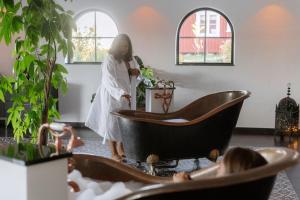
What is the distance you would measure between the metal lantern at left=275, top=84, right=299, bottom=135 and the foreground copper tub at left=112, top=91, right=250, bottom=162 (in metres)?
2.54

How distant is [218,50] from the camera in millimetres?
6875

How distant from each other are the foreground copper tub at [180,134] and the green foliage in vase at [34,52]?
3.84 feet

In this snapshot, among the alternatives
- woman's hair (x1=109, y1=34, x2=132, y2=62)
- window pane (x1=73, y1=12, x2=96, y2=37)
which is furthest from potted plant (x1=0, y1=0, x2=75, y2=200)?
window pane (x1=73, y1=12, x2=96, y2=37)

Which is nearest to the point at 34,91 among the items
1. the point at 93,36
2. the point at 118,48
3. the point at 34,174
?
the point at 34,174

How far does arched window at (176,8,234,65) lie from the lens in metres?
6.78

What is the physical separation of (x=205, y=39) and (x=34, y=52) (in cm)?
485

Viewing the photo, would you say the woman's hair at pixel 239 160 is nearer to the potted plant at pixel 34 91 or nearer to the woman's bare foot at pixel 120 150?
the potted plant at pixel 34 91

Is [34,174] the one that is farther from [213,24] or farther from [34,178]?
[213,24]

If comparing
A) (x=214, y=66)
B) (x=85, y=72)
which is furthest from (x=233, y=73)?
(x=85, y=72)

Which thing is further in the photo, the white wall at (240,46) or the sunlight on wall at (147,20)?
the sunlight on wall at (147,20)

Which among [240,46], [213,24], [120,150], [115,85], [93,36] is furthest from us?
[93,36]

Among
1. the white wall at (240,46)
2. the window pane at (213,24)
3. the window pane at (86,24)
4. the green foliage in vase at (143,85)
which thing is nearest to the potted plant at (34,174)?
the green foliage in vase at (143,85)

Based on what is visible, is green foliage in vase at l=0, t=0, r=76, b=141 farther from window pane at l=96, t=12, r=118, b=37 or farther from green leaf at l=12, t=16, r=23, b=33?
window pane at l=96, t=12, r=118, b=37

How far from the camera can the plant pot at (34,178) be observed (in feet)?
4.66
